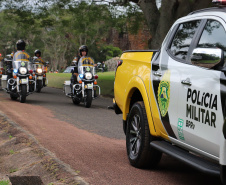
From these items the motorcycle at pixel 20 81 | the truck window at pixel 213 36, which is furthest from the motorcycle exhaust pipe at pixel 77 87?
the truck window at pixel 213 36

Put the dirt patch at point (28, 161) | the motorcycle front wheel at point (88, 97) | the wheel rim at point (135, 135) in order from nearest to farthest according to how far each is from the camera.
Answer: the dirt patch at point (28, 161) < the wheel rim at point (135, 135) < the motorcycle front wheel at point (88, 97)

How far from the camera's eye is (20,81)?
16.7 m

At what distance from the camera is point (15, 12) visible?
27781 millimetres

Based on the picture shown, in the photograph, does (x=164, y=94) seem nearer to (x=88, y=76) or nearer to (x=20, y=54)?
(x=88, y=76)

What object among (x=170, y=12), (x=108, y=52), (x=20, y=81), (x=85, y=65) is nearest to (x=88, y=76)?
(x=85, y=65)

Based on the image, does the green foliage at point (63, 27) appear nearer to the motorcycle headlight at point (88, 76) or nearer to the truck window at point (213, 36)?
the motorcycle headlight at point (88, 76)

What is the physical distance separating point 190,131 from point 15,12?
77.8ft

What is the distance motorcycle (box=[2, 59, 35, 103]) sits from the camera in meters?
16.8

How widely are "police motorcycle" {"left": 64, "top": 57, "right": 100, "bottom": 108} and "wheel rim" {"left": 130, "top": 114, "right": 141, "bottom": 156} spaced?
9.35 m

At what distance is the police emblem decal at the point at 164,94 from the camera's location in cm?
593

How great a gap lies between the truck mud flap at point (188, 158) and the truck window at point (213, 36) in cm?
111

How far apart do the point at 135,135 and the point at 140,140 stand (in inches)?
15.5

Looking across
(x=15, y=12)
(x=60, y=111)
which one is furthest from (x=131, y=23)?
(x=60, y=111)

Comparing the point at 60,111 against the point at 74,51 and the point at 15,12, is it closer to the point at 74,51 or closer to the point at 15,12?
the point at 15,12
